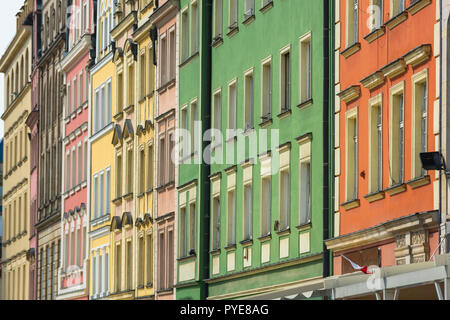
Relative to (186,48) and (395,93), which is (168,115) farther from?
(395,93)

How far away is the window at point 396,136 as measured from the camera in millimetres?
30188

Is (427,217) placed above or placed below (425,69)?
Result: below

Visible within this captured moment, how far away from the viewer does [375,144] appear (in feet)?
104

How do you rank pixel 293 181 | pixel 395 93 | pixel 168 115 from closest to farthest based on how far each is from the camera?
pixel 395 93, pixel 293 181, pixel 168 115

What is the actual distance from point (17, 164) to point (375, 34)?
64344 millimetres

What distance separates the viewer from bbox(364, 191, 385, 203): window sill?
3100 cm

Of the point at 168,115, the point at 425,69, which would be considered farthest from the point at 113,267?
the point at 425,69

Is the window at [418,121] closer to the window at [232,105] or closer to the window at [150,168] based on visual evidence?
the window at [232,105]

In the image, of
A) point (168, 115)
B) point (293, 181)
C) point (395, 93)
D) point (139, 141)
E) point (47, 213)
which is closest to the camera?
point (395, 93)

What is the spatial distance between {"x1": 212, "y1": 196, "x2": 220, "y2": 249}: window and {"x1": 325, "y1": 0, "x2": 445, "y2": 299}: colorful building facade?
38.6 feet

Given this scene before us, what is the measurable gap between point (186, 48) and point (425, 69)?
22908mm

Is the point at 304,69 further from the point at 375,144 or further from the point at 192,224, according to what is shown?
the point at 192,224

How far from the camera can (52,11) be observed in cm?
8206

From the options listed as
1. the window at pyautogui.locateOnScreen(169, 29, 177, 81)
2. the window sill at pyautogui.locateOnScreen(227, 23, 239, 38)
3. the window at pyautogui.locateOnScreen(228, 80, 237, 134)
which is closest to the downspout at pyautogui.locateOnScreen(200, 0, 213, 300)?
the window at pyautogui.locateOnScreen(228, 80, 237, 134)
